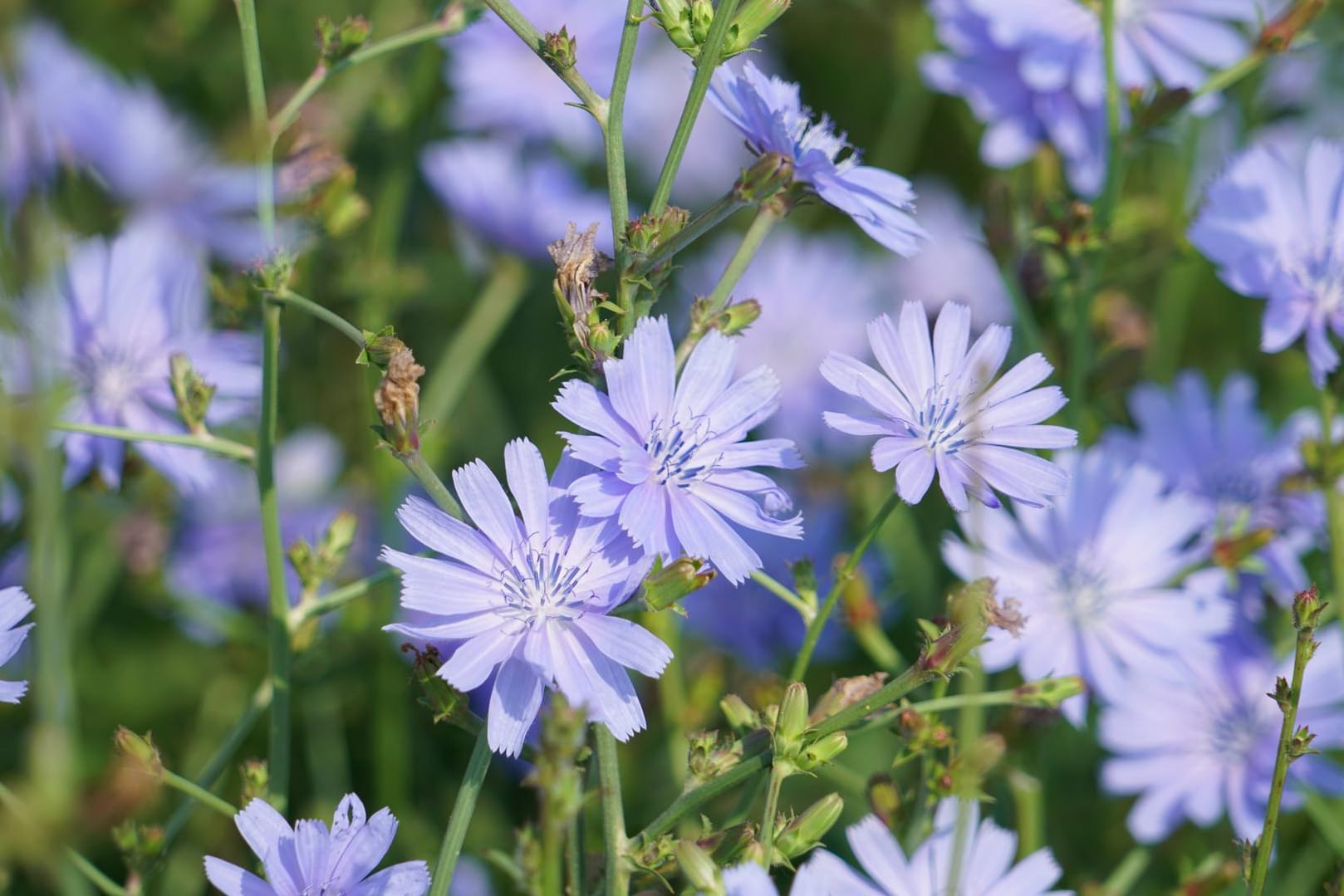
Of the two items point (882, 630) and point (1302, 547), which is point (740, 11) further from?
point (882, 630)

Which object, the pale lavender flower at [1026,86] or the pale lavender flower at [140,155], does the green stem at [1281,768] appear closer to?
the pale lavender flower at [1026,86]

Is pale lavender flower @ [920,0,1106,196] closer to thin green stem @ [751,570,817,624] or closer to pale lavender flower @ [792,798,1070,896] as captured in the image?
thin green stem @ [751,570,817,624]

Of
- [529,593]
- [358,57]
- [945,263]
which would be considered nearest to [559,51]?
[358,57]

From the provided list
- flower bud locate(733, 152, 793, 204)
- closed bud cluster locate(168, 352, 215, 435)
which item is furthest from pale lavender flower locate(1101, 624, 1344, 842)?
closed bud cluster locate(168, 352, 215, 435)

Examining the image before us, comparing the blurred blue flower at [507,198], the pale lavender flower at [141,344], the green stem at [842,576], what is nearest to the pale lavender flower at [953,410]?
the green stem at [842,576]

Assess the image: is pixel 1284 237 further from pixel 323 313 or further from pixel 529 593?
pixel 323 313

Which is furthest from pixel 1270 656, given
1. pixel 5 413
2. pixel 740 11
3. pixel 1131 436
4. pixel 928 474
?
pixel 5 413
